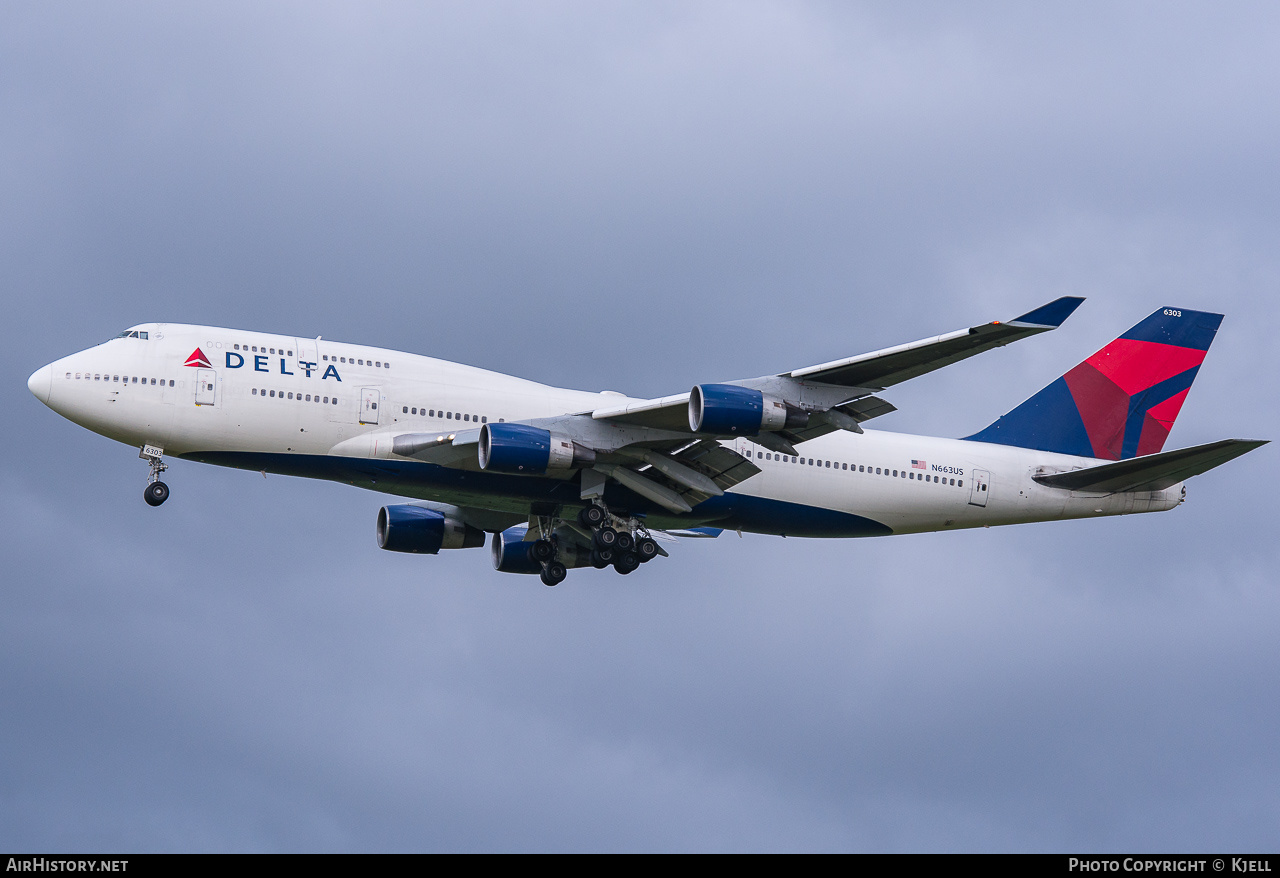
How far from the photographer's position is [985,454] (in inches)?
1834

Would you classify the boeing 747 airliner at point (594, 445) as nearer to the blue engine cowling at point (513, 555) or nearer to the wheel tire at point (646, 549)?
the wheel tire at point (646, 549)

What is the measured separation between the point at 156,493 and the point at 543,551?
1047 cm

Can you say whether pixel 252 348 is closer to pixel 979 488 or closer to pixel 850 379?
pixel 850 379

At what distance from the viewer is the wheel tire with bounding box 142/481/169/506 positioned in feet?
132

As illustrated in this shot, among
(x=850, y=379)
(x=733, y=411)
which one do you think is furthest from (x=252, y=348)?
(x=850, y=379)

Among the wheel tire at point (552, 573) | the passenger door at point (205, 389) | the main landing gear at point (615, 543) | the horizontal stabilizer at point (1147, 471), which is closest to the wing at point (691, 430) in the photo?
the main landing gear at point (615, 543)

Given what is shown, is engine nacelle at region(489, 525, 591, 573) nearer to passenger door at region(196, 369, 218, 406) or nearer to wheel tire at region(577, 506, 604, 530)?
wheel tire at region(577, 506, 604, 530)

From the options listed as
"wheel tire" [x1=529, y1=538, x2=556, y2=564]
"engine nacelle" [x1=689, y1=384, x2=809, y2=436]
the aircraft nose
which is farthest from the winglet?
the aircraft nose

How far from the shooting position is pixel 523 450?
3962cm

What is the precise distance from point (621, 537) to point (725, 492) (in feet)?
10.3

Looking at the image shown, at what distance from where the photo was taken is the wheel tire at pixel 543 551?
147 ft

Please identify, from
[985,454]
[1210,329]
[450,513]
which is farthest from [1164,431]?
[450,513]

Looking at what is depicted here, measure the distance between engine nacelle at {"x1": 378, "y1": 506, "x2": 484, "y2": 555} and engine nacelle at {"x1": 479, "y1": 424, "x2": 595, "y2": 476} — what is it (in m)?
8.34
